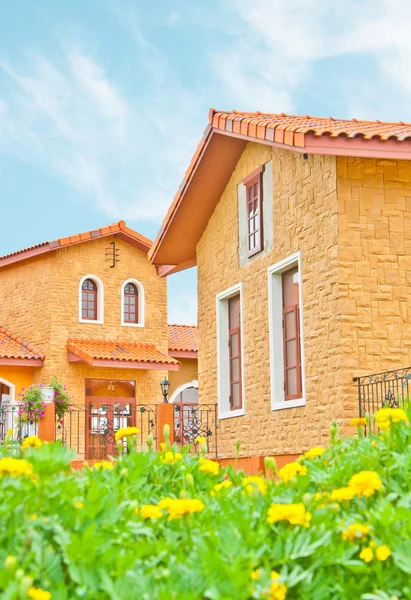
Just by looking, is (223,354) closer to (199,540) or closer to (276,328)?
(276,328)

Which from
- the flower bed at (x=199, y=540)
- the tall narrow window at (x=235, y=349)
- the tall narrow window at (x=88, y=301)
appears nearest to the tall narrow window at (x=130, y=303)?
the tall narrow window at (x=88, y=301)

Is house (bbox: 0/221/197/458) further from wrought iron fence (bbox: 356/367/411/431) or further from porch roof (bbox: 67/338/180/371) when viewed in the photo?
wrought iron fence (bbox: 356/367/411/431)

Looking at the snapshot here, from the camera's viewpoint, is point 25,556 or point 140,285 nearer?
point 25,556

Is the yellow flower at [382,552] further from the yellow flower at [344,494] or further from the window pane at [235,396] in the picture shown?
the window pane at [235,396]

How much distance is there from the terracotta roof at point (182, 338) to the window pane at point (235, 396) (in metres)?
10.3

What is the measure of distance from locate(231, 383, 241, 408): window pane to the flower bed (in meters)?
11.2

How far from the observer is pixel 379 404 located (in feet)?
36.7

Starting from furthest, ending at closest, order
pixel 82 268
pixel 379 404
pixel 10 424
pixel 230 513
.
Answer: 1. pixel 82 268
2. pixel 10 424
3. pixel 379 404
4. pixel 230 513

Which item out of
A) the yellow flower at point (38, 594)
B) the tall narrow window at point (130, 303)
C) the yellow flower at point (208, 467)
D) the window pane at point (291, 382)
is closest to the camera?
the yellow flower at point (38, 594)

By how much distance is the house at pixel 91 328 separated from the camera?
77.9ft

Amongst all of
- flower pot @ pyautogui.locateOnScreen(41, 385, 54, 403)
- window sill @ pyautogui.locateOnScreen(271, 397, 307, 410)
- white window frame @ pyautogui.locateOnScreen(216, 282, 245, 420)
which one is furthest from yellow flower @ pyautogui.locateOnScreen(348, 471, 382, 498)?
flower pot @ pyautogui.locateOnScreen(41, 385, 54, 403)

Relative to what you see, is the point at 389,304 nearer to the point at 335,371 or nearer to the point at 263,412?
the point at 335,371

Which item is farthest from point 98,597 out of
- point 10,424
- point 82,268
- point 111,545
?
point 82,268

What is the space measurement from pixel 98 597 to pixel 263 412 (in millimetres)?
10770
